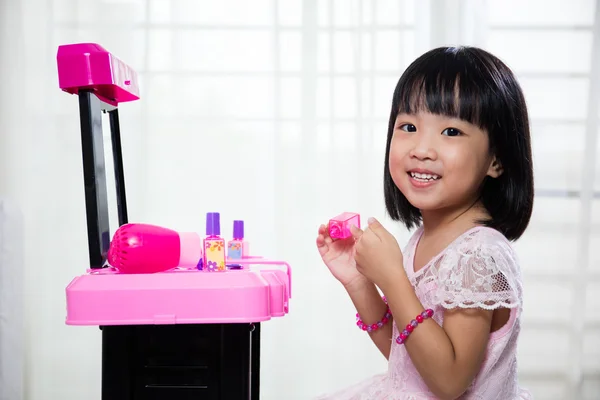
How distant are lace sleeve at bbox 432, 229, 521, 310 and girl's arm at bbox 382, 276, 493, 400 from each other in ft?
0.06

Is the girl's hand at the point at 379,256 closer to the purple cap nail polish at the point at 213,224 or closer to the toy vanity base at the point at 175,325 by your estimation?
the toy vanity base at the point at 175,325

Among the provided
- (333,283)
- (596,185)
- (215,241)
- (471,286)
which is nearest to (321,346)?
(333,283)

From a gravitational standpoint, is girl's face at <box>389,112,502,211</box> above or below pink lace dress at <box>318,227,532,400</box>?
above

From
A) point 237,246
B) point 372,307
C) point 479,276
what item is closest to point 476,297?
point 479,276

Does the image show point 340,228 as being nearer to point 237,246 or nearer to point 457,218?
point 457,218

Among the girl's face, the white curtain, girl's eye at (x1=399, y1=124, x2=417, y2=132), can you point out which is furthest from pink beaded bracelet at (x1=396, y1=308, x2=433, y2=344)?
the white curtain

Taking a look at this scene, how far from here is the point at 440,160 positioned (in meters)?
0.96

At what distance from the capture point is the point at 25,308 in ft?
7.40

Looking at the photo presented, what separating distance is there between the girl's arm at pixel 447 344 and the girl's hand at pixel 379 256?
3 cm

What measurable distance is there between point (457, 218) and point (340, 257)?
0.65 feet

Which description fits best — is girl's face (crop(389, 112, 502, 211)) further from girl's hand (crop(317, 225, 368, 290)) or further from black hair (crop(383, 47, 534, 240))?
girl's hand (crop(317, 225, 368, 290))

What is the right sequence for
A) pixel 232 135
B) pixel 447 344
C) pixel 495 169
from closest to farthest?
pixel 447 344 < pixel 495 169 < pixel 232 135

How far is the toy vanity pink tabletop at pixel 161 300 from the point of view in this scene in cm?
94

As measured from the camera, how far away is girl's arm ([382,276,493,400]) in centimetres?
90
